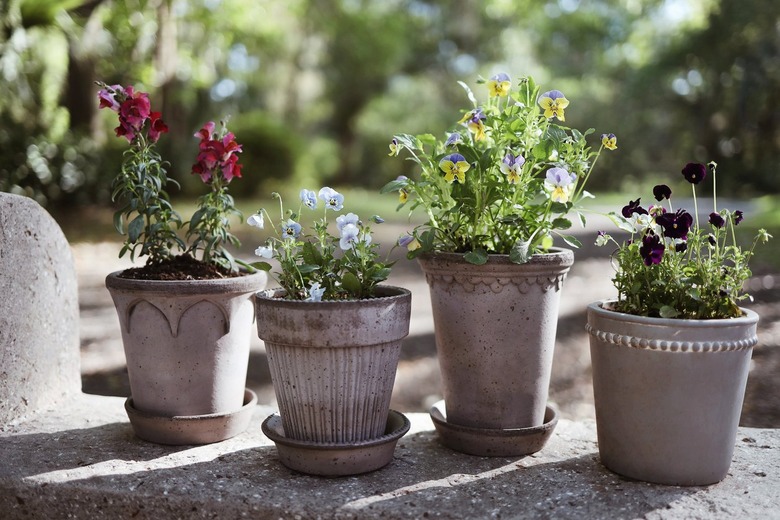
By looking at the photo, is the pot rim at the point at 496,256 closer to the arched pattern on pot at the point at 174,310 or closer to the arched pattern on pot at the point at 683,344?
the arched pattern on pot at the point at 683,344

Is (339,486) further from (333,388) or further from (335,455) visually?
(333,388)

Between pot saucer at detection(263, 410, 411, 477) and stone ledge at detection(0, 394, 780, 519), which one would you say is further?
pot saucer at detection(263, 410, 411, 477)

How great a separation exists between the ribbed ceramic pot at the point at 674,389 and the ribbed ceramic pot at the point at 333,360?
22.4 inches

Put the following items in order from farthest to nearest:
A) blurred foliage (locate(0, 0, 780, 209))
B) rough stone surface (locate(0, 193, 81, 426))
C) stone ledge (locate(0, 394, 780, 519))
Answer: blurred foliage (locate(0, 0, 780, 209)) → rough stone surface (locate(0, 193, 81, 426)) → stone ledge (locate(0, 394, 780, 519))

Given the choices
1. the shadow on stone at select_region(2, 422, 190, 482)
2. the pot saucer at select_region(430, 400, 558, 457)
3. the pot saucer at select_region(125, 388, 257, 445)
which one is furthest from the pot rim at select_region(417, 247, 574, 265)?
the shadow on stone at select_region(2, 422, 190, 482)

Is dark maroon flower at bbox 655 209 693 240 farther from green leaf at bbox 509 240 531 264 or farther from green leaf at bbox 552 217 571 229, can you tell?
green leaf at bbox 509 240 531 264

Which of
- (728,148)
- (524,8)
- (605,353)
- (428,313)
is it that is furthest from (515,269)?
(524,8)

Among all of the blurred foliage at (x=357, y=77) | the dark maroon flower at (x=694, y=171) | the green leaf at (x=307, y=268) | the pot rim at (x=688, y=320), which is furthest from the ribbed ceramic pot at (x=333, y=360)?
the blurred foliage at (x=357, y=77)

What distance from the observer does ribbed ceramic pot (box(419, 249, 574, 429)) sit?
2.06m

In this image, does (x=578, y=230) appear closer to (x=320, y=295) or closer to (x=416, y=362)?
(x=416, y=362)

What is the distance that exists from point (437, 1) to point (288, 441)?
18969 mm

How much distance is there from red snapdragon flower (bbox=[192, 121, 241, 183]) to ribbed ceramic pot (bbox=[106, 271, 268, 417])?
348 mm

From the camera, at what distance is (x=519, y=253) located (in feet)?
6.52

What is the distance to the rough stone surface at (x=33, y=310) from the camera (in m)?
2.29
